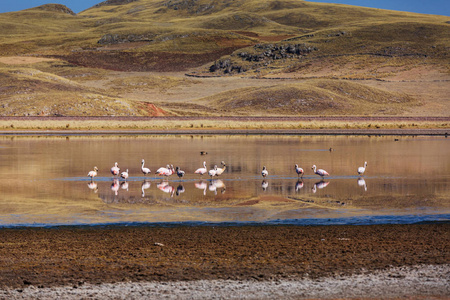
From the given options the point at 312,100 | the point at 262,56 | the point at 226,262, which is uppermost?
the point at 262,56

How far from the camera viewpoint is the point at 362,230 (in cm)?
1366

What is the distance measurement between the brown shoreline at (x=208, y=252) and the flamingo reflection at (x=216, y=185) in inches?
284

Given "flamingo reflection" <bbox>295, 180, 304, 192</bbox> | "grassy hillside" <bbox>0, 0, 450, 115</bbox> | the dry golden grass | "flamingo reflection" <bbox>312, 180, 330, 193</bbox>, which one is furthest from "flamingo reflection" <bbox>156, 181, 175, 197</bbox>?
"grassy hillside" <bbox>0, 0, 450, 115</bbox>

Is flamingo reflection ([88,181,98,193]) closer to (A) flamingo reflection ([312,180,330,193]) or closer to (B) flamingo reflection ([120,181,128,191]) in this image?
(B) flamingo reflection ([120,181,128,191])

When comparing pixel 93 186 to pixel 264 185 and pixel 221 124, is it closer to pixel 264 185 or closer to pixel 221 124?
pixel 264 185

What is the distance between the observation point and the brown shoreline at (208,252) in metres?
9.97

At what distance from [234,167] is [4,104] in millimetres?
64061

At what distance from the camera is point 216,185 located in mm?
22547

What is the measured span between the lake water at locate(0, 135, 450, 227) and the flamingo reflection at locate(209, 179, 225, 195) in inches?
1.3

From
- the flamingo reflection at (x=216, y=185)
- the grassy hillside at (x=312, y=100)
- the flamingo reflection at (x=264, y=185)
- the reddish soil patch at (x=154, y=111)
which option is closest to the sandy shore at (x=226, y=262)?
the flamingo reflection at (x=216, y=185)

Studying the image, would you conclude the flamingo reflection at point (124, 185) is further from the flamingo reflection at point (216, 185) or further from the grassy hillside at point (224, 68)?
the grassy hillside at point (224, 68)

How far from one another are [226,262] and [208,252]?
0.80 m

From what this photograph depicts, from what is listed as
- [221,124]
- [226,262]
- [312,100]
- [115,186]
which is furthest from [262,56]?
[226,262]

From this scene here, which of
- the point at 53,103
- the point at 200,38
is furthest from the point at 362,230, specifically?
the point at 200,38
